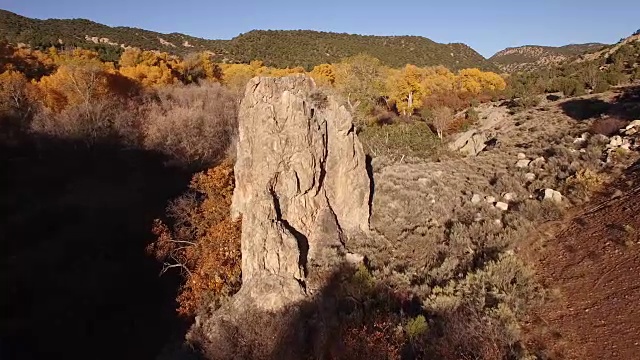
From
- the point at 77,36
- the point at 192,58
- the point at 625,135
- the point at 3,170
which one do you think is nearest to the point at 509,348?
the point at 625,135

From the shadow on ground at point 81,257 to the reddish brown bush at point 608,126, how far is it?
888 inches

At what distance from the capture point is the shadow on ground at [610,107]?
25.0 m

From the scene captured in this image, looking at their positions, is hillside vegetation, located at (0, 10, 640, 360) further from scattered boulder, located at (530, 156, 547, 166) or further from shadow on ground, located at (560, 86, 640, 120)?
shadow on ground, located at (560, 86, 640, 120)

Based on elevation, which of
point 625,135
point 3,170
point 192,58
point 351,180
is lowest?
point 3,170

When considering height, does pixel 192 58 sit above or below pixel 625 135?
above

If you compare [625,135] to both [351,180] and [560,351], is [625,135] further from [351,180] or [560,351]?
[560,351]

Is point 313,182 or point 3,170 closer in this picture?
point 313,182

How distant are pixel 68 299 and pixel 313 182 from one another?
14.3m

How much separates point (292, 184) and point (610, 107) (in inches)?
882

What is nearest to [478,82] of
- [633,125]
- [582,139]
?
[582,139]

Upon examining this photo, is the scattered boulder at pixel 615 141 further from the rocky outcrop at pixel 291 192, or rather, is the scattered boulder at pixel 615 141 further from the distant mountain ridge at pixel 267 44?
the distant mountain ridge at pixel 267 44

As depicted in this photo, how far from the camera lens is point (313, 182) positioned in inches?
651

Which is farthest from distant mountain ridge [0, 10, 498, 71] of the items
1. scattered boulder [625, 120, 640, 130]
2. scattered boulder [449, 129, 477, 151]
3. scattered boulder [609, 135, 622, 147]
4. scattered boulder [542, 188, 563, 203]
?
scattered boulder [542, 188, 563, 203]

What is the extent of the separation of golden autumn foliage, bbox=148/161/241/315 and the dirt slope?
36.9 ft
